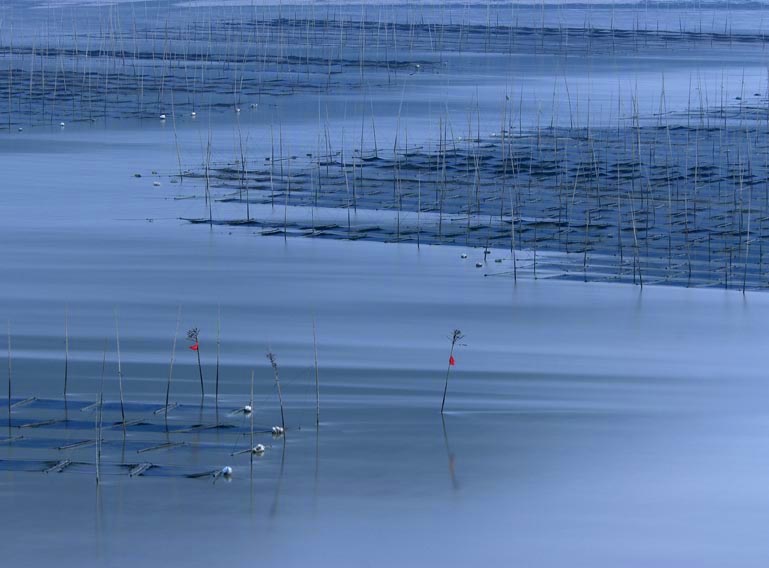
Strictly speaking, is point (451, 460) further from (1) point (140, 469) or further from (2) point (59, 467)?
(2) point (59, 467)

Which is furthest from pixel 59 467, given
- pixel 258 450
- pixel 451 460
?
pixel 451 460

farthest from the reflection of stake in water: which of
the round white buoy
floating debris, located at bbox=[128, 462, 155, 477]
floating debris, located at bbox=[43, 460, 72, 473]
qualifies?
floating debris, located at bbox=[43, 460, 72, 473]

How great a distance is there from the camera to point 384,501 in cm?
726

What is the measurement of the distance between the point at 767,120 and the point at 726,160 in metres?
3.32

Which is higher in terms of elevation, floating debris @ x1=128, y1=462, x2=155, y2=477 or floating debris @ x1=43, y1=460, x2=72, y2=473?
floating debris @ x1=43, y1=460, x2=72, y2=473

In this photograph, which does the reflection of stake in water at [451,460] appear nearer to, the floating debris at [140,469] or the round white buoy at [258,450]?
the round white buoy at [258,450]

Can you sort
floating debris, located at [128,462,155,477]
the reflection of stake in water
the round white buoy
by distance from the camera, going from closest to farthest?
floating debris, located at [128,462,155,477]
the reflection of stake in water
the round white buoy

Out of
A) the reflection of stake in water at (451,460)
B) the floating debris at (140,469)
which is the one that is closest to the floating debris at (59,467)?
the floating debris at (140,469)

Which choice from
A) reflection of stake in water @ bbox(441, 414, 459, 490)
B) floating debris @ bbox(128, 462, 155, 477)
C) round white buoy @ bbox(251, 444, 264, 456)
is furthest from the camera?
round white buoy @ bbox(251, 444, 264, 456)

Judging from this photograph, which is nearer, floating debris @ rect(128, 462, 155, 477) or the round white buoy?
floating debris @ rect(128, 462, 155, 477)

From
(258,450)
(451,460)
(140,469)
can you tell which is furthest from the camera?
(451,460)

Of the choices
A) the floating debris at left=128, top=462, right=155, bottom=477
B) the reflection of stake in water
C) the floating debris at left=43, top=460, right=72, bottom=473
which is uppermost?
the floating debris at left=43, top=460, right=72, bottom=473

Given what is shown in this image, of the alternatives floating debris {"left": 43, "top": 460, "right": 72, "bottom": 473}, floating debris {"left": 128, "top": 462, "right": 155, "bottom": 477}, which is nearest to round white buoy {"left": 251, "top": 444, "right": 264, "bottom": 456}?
floating debris {"left": 128, "top": 462, "right": 155, "bottom": 477}

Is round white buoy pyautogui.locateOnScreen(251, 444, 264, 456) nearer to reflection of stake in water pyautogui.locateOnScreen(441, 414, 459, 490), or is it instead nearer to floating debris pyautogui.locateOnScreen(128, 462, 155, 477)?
floating debris pyautogui.locateOnScreen(128, 462, 155, 477)
